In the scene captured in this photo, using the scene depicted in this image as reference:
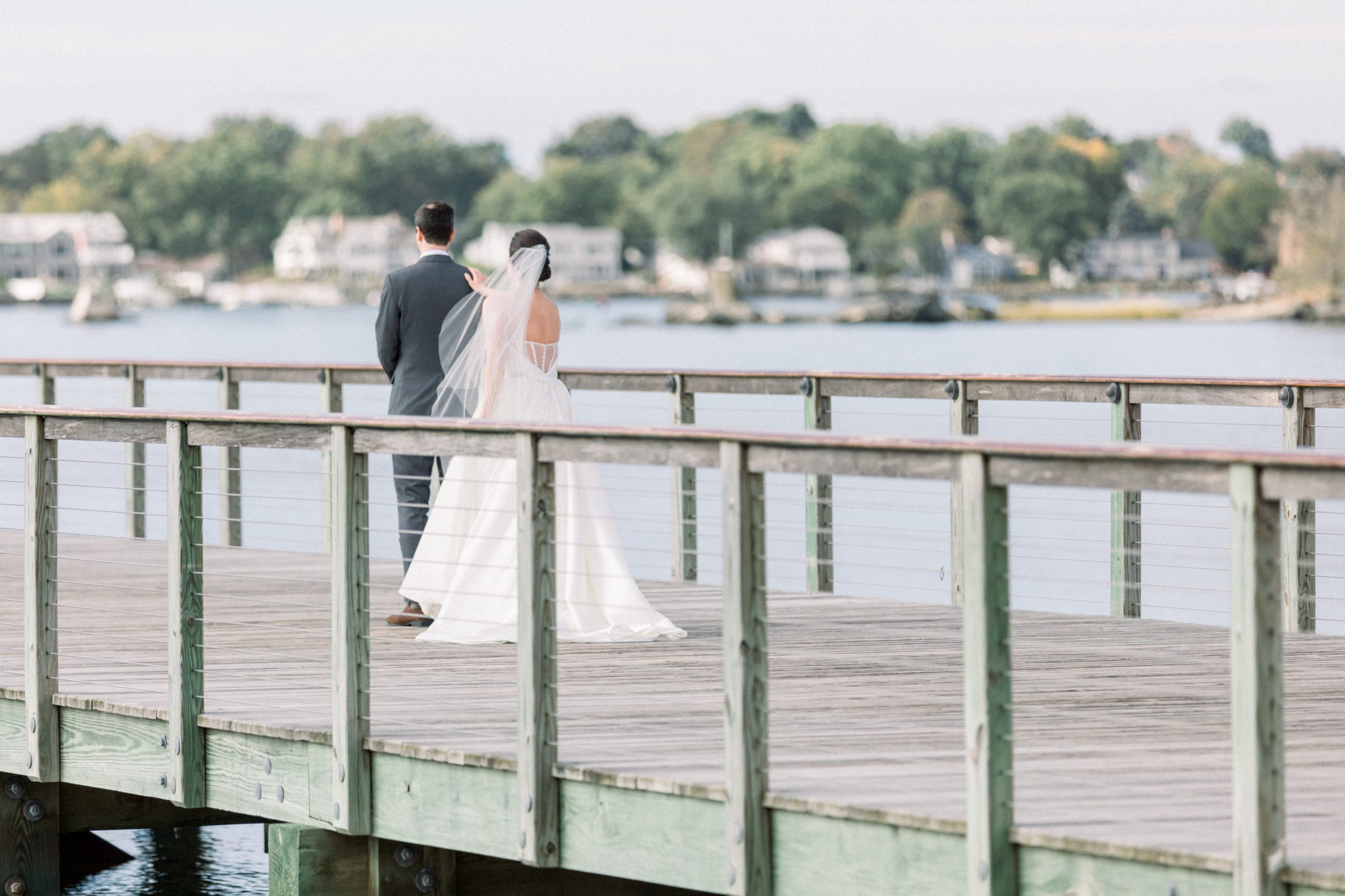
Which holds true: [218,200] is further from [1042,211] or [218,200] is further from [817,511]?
[817,511]

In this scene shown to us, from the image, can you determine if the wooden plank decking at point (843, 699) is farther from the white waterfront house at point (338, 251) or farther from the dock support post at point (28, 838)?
the white waterfront house at point (338, 251)

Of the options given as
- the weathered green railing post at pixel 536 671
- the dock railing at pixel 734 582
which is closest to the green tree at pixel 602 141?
the dock railing at pixel 734 582

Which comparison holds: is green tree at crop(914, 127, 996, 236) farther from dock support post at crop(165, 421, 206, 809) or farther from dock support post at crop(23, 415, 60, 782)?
dock support post at crop(165, 421, 206, 809)

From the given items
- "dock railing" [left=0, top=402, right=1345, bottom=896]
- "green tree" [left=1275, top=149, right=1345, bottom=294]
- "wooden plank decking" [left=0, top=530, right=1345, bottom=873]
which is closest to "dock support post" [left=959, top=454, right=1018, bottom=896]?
"dock railing" [left=0, top=402, right=1345, bottom=896]

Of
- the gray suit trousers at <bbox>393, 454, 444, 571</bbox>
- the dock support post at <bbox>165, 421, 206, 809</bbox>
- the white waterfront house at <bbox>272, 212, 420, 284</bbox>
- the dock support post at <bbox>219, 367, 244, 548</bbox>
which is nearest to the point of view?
the dock support post at <bbox>165, 421, 206, 809</bbox>

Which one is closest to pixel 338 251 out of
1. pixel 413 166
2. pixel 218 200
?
pixel 218 200

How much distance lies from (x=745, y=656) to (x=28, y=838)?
3.44 meters

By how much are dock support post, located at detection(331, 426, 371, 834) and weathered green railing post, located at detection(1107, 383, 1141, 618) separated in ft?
11.7

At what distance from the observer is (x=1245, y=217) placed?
152 meters

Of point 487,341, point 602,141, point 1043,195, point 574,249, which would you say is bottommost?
point 487,341

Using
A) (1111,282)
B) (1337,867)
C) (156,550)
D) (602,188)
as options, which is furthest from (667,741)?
(602,188)

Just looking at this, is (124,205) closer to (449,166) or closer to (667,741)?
(449,166)

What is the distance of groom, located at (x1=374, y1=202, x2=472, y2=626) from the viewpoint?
Answer: 26.6ft

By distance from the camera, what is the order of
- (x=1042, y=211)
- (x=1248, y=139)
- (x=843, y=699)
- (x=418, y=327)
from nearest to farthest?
(x=843, y=699), (x=418, y=327), (x=1042, y=211), (x=1248, y=139)
